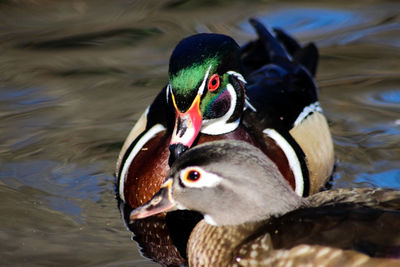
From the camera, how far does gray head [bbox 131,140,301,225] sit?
404cm

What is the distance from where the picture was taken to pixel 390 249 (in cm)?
373

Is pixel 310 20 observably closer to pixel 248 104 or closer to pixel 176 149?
pixel 248 104

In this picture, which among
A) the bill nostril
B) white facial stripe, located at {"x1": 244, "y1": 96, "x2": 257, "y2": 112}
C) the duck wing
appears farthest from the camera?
→ the duck wing

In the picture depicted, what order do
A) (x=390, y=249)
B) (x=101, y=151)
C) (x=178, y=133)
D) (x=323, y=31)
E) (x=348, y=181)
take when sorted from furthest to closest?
(x=323, y=31), (x=101, y=151), (x=348, y=181), (x=178, y=133), (x=390, y=249)

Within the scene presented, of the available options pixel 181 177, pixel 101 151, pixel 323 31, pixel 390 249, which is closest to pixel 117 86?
pixel 101 151

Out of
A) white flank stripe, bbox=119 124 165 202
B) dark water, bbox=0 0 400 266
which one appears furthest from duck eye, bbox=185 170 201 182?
white flank stripe, bbox=119 124 165 202

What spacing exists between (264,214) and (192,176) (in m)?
0.41

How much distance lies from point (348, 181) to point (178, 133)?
4.94ft

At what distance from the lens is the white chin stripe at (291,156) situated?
5.48m

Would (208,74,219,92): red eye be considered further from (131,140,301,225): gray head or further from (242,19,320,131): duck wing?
(131,140,301,225): gray head

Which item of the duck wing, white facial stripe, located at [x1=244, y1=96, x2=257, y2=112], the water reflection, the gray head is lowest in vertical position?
the water reflection

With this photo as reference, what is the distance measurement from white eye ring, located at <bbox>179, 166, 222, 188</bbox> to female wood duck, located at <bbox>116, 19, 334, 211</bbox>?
0.59m

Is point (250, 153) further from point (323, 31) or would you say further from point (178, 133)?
point (323, 31)

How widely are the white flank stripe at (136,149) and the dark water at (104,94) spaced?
0.42 feet
